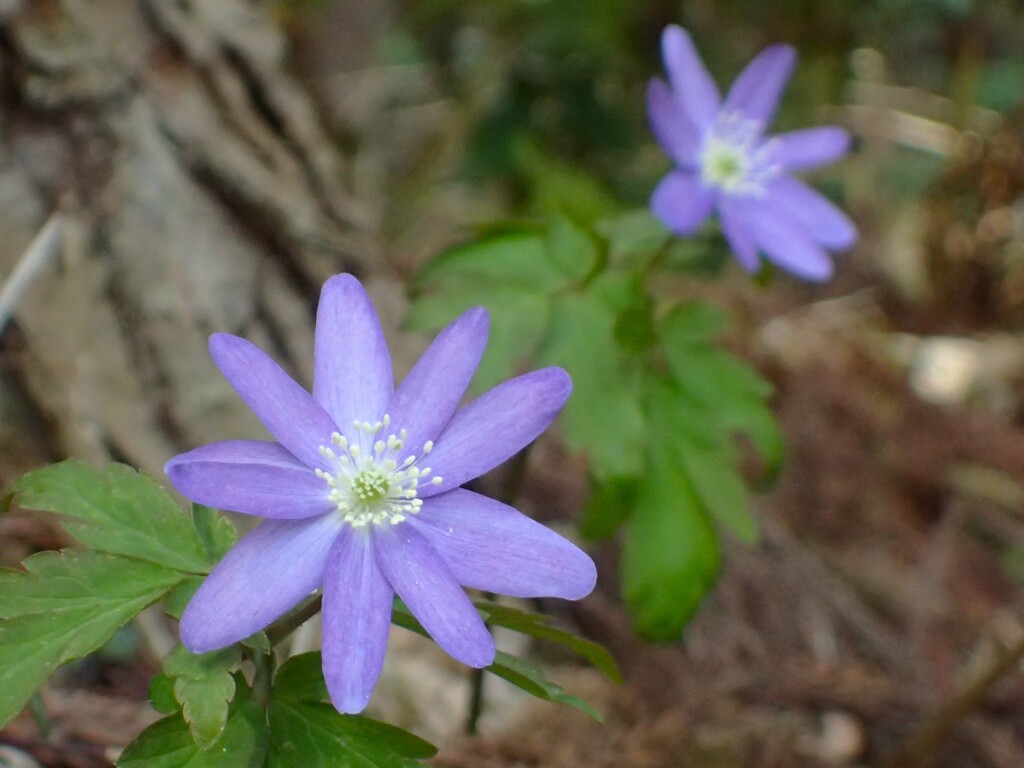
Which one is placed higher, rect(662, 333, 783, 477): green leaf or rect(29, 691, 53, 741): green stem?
rect(29, 691, 53, 741): green stem

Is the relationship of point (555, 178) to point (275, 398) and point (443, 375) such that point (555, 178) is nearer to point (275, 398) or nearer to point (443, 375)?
point (443, 375)

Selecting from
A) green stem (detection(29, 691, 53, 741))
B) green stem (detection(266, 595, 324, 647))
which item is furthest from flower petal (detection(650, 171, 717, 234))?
green stem (detection(29, 691, 53, 741))

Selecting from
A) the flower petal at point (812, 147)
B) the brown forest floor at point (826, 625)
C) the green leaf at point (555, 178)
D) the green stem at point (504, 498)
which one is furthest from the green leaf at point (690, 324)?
the green leaf at point (555, 178)

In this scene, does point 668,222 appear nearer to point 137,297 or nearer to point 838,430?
point 137,297

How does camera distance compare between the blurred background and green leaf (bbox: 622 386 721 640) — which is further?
the blurred background

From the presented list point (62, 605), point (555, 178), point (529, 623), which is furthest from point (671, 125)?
point (555, 178)

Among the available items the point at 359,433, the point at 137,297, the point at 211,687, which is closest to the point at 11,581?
the point at 211,687

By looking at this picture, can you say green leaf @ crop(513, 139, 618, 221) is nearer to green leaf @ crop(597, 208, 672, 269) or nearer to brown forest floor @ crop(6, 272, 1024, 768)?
brown forest floor @ crop(6, 272, 1024, 768)
